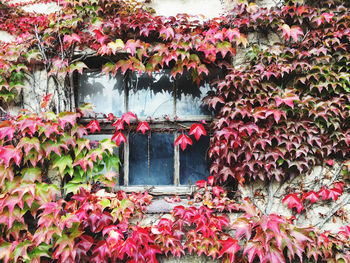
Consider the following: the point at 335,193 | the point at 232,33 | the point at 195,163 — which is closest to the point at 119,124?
the point at 195,163

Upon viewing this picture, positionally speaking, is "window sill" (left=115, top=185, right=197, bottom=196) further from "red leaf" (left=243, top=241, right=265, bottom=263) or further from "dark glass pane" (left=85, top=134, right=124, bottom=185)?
"red leaf" (left=243, top=241, right=265, bottom=263)

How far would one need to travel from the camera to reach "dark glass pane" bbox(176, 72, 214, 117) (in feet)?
8.68

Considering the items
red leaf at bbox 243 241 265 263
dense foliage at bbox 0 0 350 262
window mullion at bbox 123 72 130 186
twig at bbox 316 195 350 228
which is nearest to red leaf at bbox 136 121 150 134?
dense foliage at bbox 0 0 350 262

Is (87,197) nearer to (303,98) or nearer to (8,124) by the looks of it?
(8,124)

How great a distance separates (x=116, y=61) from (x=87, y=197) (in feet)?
4.58

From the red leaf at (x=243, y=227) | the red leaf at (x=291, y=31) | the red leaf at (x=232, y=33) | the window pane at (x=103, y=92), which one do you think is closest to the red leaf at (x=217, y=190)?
the red leaf at (x=243, y=227)

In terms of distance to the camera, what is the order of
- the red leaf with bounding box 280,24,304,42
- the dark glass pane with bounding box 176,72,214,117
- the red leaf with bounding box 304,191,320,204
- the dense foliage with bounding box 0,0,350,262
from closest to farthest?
the dense foliage with bounding box 0,0,350,262 → the red leaf with bounding box 304,191,320,204 → the red leaf with bounding box 280,24,304,42 → the dark glass pane with bounding box 176,72,214,117

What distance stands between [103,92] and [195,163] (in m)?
1.27

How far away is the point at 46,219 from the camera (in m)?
2.00

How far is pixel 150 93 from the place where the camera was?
2668mm

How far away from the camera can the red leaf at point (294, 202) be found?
7.31 feet

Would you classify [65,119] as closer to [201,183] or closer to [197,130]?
[197,130]

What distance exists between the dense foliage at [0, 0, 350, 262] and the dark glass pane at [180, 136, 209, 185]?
134 mm

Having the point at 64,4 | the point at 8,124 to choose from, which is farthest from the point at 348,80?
the point at 8,124
